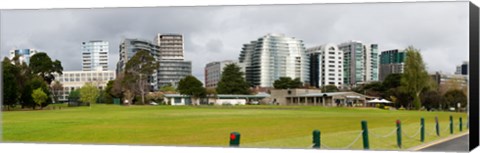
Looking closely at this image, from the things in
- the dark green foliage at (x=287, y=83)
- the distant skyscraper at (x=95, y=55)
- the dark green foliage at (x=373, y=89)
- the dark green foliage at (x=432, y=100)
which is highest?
the distant skyscraper at (x=95, y=55)

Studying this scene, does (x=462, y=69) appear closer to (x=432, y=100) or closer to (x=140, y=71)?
(x=432, y=100)

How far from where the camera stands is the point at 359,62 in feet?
49.8

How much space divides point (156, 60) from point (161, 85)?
1.74ft

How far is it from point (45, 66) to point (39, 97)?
2.44ft

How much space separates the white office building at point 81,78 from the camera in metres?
16.5

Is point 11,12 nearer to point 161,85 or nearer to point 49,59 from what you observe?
point 49,59

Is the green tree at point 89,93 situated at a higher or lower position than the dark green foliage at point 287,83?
lower

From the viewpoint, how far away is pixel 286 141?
14.9m

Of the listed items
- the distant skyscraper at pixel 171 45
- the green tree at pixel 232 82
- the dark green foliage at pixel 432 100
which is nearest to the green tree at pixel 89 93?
the distant skyscraper at pixel 171 45

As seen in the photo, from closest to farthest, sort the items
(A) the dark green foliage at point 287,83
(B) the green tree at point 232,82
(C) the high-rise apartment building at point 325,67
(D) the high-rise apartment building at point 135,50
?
(C) the high-rise apartment building at point 325,67 < (A) the dark green foliage at point 287,83 < (B) the green tree at point 232,82 < (D) the high-rise apartment building at point 135,50

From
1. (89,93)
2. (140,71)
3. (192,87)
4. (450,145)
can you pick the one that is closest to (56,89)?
(89,93)

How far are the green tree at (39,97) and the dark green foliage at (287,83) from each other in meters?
5.06

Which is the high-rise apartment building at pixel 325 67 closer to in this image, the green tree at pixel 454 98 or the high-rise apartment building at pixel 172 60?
the green tree at pixel 454 98

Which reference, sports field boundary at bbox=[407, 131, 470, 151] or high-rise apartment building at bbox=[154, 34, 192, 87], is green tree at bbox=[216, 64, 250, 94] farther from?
sports field boundary at bbox=[407, 131, 470, 151]
